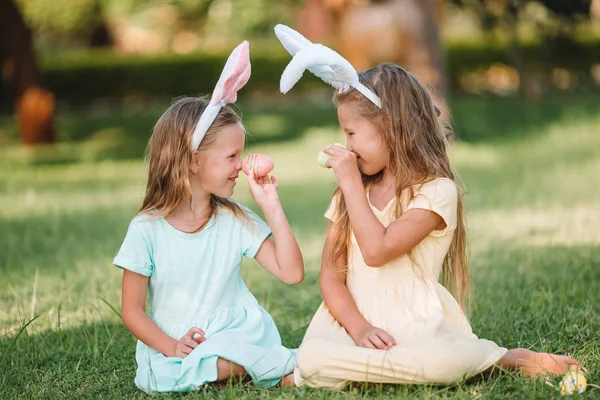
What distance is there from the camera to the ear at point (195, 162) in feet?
10.3

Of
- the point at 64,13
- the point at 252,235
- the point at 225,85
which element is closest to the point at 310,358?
the point at 252,235

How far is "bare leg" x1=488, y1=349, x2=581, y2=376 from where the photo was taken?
114 inches

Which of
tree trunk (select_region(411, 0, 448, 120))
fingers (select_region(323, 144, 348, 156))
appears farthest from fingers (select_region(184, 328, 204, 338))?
tree trunk (select_region(411, 0, 448, 120))

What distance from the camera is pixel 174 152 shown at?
3131 mm

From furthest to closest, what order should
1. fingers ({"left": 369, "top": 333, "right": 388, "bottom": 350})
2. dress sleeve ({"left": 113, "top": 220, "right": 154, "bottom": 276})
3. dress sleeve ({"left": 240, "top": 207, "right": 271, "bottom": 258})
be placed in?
dress sleeve ({"left": 240, "top": 207, "right": 271, "bottom": 258})
dress sleeve ({"left": 113, "top": 220, "right": 154, "bottom": 276})
fingers ({"left": 369, "top": 333, "right": 388, "bottom": 350})

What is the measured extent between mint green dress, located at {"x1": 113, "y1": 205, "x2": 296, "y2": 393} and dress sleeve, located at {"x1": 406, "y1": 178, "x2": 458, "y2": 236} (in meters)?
0.60

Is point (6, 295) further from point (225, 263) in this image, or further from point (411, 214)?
point (411, 214)

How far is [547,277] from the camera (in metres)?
4.49

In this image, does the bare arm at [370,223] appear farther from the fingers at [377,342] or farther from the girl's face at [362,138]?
the fingers at [377,342]

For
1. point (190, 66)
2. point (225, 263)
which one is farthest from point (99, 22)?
point (225, 263)

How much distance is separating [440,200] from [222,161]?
0.81m

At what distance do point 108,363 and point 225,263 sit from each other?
69 centimetres

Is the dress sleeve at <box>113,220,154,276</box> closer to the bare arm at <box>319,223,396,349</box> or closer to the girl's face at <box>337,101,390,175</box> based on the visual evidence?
the bare arm at <box>319,223,396,349</box>

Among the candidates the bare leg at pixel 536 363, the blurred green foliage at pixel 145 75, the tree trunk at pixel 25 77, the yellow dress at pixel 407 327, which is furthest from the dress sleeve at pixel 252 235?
the blurred green foliage at pixel 145 75
